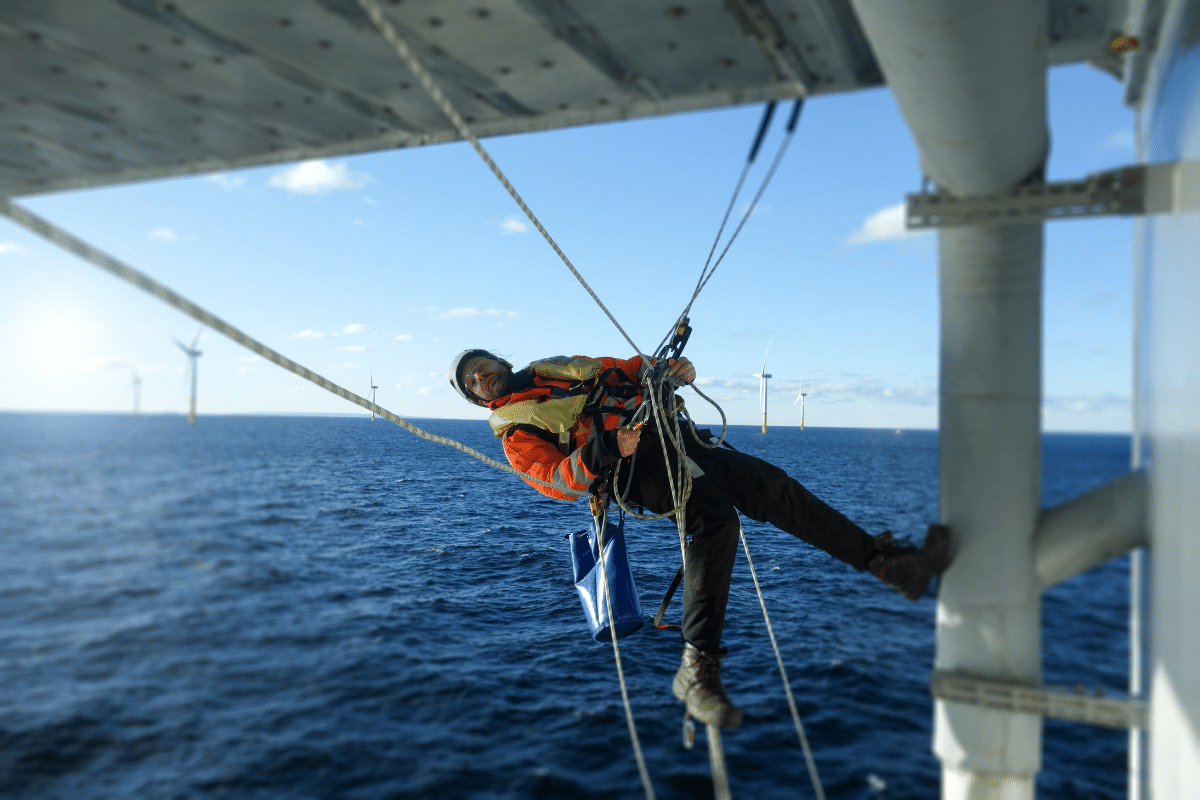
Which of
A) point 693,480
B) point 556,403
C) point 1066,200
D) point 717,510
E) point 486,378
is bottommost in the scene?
point 717,510

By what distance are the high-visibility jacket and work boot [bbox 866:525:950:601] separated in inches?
66.6

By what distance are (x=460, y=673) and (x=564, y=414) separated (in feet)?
39.6

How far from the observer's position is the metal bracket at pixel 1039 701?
3.16m

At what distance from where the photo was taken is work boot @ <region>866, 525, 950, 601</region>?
3.39 metres

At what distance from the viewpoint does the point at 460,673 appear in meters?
14.8

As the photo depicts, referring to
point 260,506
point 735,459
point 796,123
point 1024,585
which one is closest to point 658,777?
point 735,459

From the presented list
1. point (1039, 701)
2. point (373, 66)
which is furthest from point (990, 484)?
point (373, 66)

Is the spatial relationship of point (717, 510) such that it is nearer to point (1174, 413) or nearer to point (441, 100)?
point (1174, 413)

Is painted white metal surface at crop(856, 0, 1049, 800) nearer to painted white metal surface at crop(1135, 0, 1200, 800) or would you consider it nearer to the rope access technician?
the rope access technician

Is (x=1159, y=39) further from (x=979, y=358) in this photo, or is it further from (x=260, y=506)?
(x=260, y=506)

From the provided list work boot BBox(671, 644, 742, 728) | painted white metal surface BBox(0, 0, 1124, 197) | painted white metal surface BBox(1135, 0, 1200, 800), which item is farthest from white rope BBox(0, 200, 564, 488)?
painted white metal surface BBox(1135, 0, 1200, 800)

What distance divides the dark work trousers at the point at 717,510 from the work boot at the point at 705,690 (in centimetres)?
9

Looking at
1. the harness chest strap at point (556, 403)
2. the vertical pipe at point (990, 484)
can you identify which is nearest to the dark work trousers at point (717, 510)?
the harness chest strap at point (556, 403)

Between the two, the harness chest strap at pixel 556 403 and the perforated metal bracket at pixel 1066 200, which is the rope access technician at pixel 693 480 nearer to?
the harness chest strap at pixel 556 403
